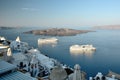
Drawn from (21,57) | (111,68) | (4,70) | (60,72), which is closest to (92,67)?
(111,68)

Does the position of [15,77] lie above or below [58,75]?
below

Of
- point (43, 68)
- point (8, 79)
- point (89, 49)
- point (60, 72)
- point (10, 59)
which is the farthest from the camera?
point (89, 49)

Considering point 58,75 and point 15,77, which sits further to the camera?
point 15,77

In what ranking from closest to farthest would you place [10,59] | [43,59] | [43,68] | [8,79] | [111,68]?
[8,79] < [10,59] < [43,68] < [43,59] < [111,68]

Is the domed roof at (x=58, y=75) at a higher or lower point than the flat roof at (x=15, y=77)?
higher

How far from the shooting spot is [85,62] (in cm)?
1691

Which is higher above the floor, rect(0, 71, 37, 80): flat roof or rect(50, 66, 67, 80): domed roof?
rect(50, 66, 67, 80): domed roof

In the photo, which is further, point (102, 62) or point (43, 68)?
point (102, 62)

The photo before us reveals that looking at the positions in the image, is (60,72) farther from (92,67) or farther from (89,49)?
(89,49)

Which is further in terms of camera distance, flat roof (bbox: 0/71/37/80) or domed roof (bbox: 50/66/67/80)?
flat roof (bbox: 0/71/37/80)

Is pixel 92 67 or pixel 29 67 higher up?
pixel 29 67

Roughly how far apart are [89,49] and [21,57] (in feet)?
45.0

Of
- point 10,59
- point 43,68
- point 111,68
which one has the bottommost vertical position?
point 111,68

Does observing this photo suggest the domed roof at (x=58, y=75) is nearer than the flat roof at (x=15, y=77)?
Yes
